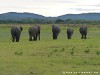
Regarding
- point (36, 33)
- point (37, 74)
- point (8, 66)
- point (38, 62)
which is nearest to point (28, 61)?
point (38, 62)

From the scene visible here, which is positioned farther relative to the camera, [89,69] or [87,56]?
[87,56]

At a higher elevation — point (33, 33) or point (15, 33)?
point (15, 33)

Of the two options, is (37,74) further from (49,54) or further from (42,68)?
(49,54)

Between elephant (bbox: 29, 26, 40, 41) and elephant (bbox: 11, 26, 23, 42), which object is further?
elephant (bbox: 29, 26, 40, 41)

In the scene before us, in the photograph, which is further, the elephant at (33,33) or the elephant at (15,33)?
the elephant at (33,33)

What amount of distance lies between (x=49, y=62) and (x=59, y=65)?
987 mm

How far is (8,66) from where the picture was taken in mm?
16719

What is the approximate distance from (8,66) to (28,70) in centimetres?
145

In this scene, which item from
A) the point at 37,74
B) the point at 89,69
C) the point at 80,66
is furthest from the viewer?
the point at 80,66

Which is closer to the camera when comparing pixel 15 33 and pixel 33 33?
pixel 15 33

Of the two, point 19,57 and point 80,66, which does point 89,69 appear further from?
point 19,57

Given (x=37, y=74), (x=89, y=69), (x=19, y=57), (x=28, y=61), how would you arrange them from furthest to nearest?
(x=19, y=57), (x=28, y=61), (x=89, y=69), (x=37, y=74)

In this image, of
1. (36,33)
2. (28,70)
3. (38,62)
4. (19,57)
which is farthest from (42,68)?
(36,33)

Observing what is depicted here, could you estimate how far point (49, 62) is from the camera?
18047 millimetres
